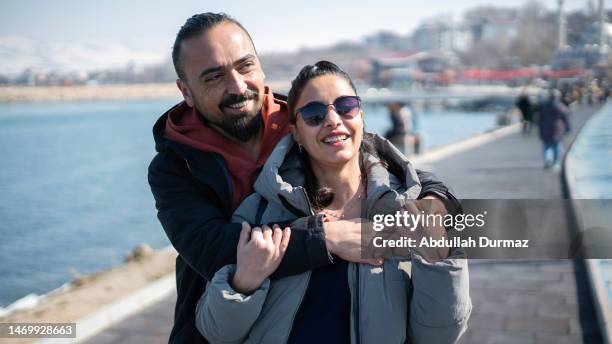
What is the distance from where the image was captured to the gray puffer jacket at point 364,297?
1.43 metres

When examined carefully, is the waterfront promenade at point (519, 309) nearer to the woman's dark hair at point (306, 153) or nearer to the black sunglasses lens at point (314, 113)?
the woman's dark hair at point (306, 153)

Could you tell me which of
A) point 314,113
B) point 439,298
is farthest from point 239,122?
point 439,298

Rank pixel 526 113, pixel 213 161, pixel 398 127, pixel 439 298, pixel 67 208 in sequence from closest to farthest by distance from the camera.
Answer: pixel 439 298 < pixel 213 161 < pixel 398 127 < pixel 67 208 < pixel 526 113

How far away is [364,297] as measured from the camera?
149 cm

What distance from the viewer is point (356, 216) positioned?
164 centimetres

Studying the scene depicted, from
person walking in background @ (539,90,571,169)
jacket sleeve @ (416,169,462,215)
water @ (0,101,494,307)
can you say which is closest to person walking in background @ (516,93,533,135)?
water @ (0,101,494,307)

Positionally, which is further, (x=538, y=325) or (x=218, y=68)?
(x=538, y=325)

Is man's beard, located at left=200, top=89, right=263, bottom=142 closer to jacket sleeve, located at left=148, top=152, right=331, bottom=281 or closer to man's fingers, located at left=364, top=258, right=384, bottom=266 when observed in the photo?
jacket sleeve, located at left=148, top=152, right=331, bottom=281

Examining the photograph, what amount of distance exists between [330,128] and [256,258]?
1.25 feet

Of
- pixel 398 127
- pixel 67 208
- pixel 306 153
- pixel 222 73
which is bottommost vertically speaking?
pixel 67 208

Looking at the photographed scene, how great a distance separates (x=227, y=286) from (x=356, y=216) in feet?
1.33

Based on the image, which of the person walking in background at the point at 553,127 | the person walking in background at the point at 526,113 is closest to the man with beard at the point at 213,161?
the person walking in background at the point at 553,127

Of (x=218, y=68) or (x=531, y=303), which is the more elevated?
(x=218, y=68)

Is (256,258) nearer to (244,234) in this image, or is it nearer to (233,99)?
(244,234)
